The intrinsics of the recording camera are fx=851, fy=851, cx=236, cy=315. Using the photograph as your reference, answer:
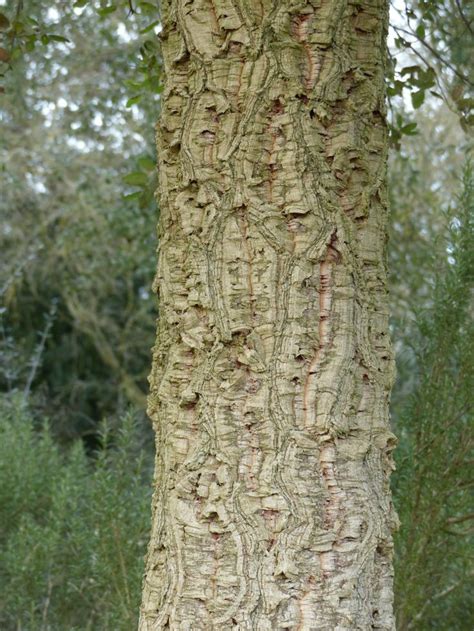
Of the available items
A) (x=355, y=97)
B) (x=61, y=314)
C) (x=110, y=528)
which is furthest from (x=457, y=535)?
(x=61, y=314)

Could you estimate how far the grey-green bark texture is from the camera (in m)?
1.40

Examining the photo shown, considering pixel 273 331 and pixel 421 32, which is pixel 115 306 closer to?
pixel 421 32

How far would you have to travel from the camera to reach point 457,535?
2492 mm

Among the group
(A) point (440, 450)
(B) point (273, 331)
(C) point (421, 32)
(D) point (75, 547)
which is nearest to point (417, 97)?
(C) point (421, 32)

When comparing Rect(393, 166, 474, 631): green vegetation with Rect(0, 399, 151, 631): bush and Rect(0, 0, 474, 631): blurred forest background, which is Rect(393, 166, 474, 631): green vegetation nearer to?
Rect(0, 0, 474, 631): blurred forest background

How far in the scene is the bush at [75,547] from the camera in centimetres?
274

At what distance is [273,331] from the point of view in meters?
1.44

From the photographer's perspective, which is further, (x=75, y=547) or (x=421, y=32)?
(x=75, y=547)

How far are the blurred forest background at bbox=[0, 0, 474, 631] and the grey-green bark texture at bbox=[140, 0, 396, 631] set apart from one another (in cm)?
93

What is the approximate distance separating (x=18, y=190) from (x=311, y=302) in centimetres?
565

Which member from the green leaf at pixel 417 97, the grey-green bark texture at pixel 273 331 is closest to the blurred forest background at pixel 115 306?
the green leaf at pixel 417 97

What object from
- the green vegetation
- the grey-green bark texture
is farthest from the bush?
the grey-green bark texture

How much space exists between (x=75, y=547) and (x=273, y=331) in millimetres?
1956

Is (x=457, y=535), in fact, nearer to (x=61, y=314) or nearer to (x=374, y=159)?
(x=374, y=159)
